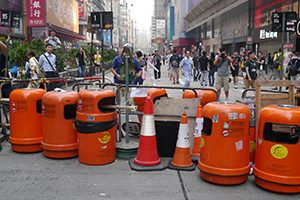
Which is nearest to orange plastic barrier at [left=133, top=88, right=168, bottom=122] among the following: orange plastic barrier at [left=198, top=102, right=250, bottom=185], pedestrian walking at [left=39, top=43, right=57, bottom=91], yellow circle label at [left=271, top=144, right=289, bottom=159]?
orange plastic barrier at [left=198, top=102, right=250, bottom=185]

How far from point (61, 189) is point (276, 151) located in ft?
9.30

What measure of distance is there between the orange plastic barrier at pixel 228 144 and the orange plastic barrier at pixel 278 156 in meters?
0.21

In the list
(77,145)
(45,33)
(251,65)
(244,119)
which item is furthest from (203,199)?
(45,33)

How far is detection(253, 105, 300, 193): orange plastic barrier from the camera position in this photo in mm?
4039

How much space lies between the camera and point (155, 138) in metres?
5.15

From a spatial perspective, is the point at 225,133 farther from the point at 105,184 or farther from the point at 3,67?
the point at 3,67

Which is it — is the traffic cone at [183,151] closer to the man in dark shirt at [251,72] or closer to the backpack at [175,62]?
the man in dark shirt at [251,72]

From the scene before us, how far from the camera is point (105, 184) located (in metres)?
4.46

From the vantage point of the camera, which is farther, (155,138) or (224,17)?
(224,17)

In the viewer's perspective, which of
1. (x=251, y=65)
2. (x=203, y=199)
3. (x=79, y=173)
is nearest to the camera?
(x=203, y=199)

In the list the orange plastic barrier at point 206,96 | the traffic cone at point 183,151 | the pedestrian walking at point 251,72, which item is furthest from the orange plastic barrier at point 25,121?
the pedestrian walking at point 251,72

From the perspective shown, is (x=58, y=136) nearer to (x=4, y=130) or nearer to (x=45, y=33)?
(x=4, y=130)

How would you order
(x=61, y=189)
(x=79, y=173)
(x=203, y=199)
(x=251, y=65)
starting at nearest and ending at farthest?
1. (x=203, y=199)
2. (x=61, y=189)
3. (x=79, y=173)
4. (x=251, y=65)

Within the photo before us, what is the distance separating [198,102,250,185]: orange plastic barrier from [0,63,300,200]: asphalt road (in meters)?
0.19
